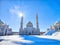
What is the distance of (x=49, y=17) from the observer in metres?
4.75

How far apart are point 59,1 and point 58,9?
32.9 inches

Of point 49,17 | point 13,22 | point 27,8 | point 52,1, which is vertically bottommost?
point 13,22

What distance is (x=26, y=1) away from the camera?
3477mm

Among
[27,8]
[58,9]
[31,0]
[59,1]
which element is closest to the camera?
[31,0]

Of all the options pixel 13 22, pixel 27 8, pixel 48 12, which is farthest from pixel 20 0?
pixel 48 12

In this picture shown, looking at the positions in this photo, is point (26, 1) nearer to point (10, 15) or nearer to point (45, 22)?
point (10, 15)

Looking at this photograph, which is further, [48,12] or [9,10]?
[48,12]

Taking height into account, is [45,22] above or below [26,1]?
below

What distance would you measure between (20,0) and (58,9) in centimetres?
217

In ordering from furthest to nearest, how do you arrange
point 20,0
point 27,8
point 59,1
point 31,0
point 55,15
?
1. point 55,15
2. point 27,8
3. point 59,1
4. point 31,0
5. point 20,0

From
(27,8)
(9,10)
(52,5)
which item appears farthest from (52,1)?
(9,10)

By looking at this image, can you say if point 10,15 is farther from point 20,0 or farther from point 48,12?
point 48,12

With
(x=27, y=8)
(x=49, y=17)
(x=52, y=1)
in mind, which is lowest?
(x=49, y=17)

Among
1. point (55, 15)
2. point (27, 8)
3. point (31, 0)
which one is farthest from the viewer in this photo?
point (55, 15)
